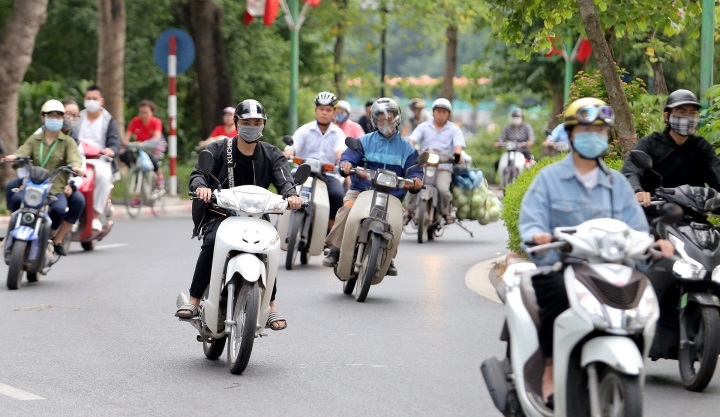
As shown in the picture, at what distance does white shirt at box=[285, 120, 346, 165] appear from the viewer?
643 inches

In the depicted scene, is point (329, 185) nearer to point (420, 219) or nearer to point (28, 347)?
point (420, 219)

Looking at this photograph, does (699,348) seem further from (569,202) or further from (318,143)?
(318,143)

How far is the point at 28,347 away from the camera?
1046cm

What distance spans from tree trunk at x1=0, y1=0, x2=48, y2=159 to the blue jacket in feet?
38.3

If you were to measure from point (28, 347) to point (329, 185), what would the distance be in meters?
6.18

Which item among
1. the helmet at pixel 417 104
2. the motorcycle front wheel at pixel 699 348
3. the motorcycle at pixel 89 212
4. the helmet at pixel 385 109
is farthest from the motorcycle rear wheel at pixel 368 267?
the helmet at pixel 417 104

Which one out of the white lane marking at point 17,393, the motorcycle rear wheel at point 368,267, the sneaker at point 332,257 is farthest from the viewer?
the sneaker at point 332,257

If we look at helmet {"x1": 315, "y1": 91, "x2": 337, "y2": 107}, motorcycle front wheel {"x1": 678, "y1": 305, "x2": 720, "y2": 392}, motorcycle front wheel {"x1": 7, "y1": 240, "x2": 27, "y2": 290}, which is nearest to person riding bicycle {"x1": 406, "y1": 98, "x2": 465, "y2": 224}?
helmet {"x1": 315, "y1": 91, "x2": 337, "y2": 107}

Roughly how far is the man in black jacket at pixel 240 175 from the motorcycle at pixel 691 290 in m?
2.25

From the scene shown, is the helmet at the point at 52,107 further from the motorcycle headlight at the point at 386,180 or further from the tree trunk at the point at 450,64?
the tree trunk at the point at 450,64

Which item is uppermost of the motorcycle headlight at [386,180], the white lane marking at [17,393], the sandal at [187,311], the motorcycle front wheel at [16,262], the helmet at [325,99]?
the helmet at [325,99]

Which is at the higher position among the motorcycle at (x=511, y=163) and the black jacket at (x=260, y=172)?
the black jacket at (x=260, y=172)

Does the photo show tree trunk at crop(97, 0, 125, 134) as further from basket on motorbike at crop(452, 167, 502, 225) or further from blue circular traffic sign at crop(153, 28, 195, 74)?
basket on motorbike at crop(452, 167, 502, 225)

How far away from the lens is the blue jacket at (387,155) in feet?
45.2
